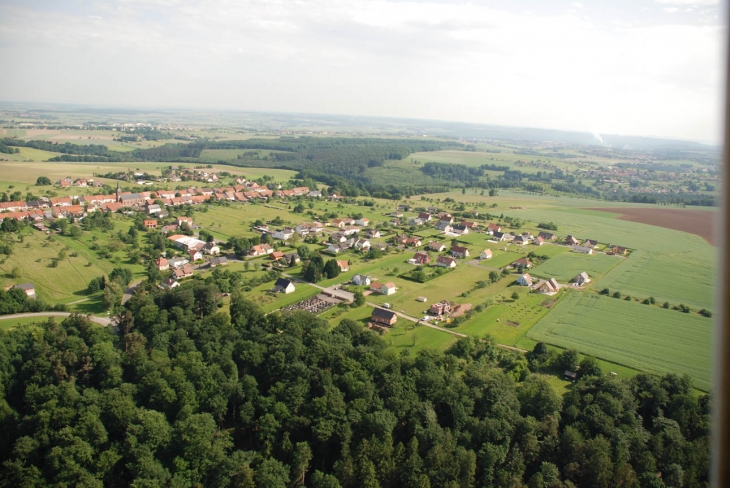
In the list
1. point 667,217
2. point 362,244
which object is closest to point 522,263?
point 362,244

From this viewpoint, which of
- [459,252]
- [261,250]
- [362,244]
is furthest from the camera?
[362,244]

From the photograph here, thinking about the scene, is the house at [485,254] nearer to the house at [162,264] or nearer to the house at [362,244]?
the house at [362,244]

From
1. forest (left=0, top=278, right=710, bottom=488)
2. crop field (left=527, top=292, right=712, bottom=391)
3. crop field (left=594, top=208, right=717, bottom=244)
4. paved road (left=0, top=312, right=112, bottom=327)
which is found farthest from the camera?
crop field (left=594, top=208, right=717, bottom=244)

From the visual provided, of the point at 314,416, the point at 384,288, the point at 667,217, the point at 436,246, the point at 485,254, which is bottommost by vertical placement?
the point at 314,416

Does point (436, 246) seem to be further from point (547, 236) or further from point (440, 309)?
point (440, 309)

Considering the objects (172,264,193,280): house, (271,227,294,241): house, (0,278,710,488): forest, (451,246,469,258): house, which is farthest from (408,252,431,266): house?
(172,264,193,280): house

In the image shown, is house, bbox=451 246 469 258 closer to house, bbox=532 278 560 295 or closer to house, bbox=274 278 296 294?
house, bbox=532 278 560 295
